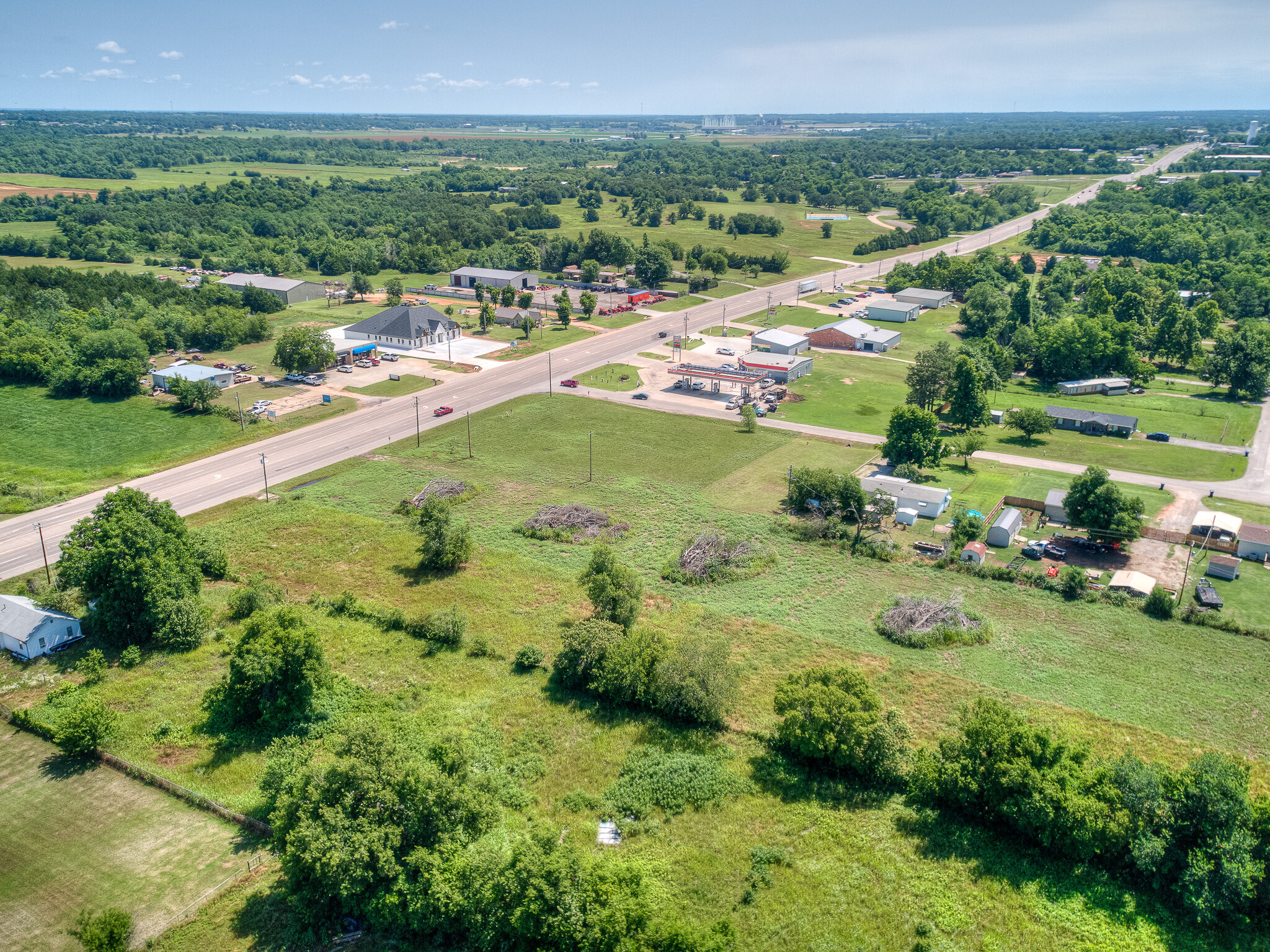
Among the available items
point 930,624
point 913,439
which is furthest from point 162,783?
point 913,439

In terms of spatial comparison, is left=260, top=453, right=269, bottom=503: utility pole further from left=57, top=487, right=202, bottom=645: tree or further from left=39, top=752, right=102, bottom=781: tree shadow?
left=39, top=752, right=102, bottom=781: tree shadow

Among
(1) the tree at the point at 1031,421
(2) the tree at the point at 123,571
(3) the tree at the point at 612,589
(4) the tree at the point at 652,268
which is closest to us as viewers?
(2) the tree at the point at 123,571

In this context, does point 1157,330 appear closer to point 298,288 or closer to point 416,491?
point 416,491

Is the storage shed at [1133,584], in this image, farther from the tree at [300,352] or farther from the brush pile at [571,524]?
the tree at [300,352]

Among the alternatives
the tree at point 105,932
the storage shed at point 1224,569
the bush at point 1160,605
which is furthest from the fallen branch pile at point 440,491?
the storage shed at point 1224,569

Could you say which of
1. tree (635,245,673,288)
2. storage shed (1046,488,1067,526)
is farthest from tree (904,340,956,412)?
tree (635,245,673,288)
